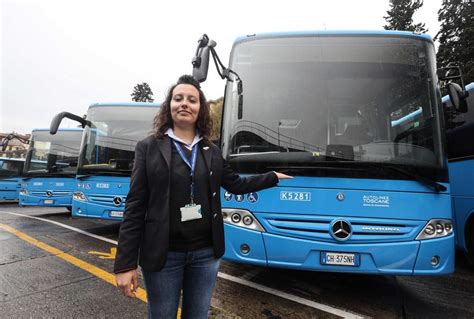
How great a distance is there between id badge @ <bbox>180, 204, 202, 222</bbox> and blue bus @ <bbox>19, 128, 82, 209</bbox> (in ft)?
30.3

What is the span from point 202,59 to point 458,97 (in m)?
3.07

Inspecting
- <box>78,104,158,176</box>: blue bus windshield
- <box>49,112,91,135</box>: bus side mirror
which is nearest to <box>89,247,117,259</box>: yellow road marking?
<box>78,104,158,176</box>: blue bus windshield

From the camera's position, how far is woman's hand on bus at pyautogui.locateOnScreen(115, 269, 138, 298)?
1.72 m

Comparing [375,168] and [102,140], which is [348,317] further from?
[102,140]

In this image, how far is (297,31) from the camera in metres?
4.08

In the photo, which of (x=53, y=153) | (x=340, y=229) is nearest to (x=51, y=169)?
(x=53, y=153)

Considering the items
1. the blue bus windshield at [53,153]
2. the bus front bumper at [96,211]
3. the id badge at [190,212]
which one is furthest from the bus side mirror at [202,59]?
the blue bus windshield at [53,153]

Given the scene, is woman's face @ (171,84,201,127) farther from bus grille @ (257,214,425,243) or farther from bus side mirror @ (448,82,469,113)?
bus side mirror @ (448,82,469,113)

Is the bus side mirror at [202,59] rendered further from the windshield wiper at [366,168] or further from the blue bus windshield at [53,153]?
the blue bus windshield at [53,153]

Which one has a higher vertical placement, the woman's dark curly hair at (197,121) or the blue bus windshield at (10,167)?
the blue bus windshield at (10,167)

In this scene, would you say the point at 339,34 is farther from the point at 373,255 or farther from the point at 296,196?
the point at 373,255

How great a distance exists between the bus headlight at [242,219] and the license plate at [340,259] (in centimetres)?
68

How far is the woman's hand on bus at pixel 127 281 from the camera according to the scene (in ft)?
5.64

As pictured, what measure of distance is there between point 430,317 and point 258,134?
2625 millimetres
